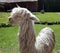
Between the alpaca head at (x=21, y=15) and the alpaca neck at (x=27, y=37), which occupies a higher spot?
the alpaca head at (x=21, y=15)

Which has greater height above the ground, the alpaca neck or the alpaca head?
the alpaca head

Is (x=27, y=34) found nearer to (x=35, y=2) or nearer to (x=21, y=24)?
(x=21, y=24)

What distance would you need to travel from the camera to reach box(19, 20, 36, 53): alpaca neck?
507 centimetres

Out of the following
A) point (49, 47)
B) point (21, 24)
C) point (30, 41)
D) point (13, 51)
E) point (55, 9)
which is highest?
point (21, 24)

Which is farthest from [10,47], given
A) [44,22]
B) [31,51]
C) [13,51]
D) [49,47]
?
[44,22]

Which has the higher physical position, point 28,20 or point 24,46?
point 28,20

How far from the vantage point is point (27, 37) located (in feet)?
16.8

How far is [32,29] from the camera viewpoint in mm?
5086

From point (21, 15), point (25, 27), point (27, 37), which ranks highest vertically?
point (21, 15)

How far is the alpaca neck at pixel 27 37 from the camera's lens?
5074mm

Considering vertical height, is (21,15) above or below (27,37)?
above

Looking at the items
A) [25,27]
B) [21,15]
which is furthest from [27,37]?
[21,15]

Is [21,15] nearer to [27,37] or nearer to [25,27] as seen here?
[25,27]

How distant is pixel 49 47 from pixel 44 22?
10918mm
